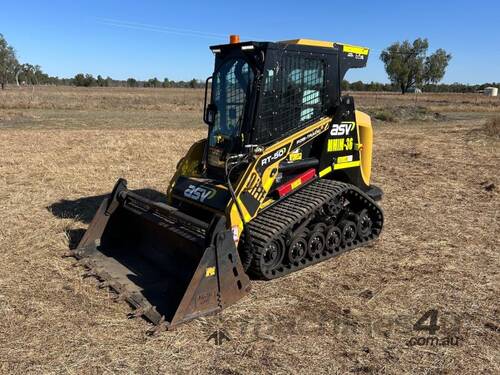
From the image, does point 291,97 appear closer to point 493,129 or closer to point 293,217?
point 293,217

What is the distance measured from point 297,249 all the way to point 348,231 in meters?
1.09

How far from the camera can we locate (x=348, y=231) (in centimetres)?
645

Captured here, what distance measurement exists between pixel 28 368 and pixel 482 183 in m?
9.89

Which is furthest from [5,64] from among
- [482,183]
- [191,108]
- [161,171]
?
[482,183]

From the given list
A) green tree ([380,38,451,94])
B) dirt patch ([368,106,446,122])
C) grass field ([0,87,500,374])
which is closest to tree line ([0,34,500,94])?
green tree ([380,38,451,94])

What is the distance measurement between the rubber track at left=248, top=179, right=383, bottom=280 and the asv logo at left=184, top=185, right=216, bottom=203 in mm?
625

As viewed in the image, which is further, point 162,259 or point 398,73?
point 398,73

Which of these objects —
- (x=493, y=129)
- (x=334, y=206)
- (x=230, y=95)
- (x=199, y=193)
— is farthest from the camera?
(x=493, y=129)

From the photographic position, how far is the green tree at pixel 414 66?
82.8 metres

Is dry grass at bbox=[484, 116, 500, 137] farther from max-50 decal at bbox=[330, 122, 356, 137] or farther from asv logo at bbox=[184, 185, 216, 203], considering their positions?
asv logo at bbox=[184, 185, 216, 203]

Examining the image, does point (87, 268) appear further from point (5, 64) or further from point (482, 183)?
point (5, 64)

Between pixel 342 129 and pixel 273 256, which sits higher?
pixel 342 129

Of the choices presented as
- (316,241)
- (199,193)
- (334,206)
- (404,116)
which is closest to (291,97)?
(334,206)

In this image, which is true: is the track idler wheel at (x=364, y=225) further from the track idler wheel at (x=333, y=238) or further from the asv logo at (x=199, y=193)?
the asv logo at (x=199, y=193)
